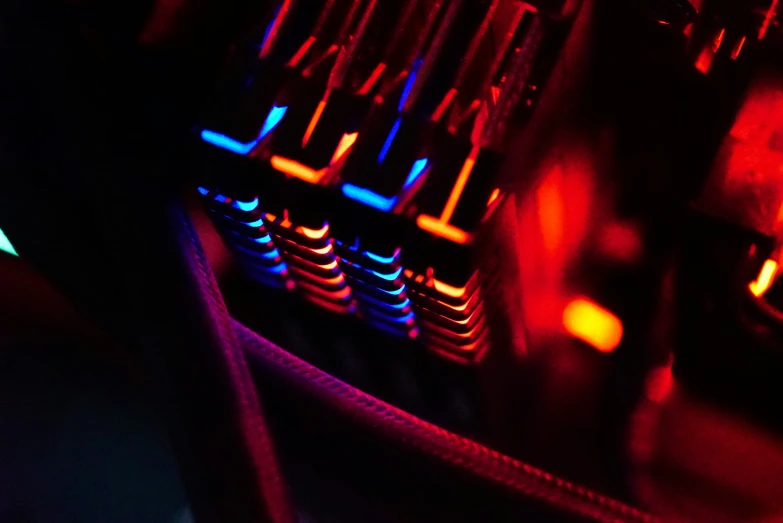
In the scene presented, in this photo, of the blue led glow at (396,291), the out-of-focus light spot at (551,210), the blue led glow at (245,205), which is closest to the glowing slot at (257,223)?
the blue led glow at (245,205)

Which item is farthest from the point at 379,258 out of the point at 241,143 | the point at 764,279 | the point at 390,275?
the point at 764,279

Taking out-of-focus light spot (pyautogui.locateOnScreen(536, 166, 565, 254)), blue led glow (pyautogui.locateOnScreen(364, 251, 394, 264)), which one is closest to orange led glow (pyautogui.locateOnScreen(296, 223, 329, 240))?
blue led glow (pyautogui.locateOnScreen(364, 251, 394, 264))

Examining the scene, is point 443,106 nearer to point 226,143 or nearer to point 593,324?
point 226,143

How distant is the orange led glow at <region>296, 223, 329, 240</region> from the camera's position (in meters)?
0.56

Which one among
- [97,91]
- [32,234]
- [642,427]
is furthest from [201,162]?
[642,427]

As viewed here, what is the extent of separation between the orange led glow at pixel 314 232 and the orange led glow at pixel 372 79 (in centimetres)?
11

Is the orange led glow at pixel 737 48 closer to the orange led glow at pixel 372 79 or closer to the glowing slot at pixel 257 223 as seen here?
the orange led glow at pixel 372 79

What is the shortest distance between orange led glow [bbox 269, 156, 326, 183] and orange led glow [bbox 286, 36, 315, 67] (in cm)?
8

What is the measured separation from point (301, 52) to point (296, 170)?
96 mm

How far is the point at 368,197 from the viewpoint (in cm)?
49

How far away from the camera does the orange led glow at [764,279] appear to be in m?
0.58

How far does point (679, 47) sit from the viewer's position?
556 mm

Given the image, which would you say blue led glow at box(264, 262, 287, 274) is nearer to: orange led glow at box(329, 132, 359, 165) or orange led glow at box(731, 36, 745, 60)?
orange led glow at box(329, 132, 359, 165)

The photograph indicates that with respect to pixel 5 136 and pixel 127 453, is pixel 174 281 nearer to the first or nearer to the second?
pixel 5 136
